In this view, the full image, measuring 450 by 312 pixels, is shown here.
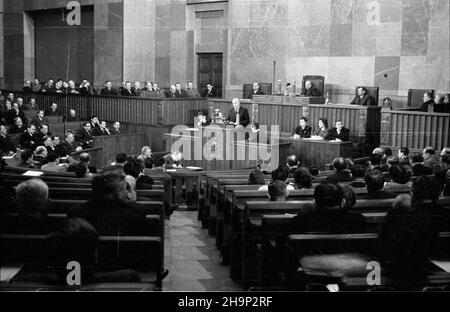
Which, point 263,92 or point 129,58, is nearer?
point 263,92

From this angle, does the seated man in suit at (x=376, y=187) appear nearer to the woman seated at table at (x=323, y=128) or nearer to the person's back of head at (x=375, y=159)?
the person's back of head at (x=375, y=159)

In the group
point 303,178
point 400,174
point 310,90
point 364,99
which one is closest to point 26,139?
point 310,90

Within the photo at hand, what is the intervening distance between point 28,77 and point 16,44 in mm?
1255

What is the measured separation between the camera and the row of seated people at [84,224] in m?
4.27

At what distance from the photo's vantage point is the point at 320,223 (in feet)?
15.0

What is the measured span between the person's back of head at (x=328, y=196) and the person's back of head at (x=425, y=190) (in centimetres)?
110

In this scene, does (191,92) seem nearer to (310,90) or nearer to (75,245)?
(310,90)

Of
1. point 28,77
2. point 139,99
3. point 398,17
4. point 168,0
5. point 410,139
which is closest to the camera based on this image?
point 410,139

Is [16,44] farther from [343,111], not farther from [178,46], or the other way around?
[343,111]

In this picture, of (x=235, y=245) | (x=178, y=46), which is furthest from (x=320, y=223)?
(x=178, y=46)

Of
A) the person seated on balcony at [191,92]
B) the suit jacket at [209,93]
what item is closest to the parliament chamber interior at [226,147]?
the suit jacket at [209,93]

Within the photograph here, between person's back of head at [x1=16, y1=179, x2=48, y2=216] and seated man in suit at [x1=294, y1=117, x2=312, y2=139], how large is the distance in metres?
7.78

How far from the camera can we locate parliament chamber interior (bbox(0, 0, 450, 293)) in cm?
446

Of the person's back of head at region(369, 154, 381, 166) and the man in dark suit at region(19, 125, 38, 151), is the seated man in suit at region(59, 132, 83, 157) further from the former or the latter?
the person's back of head at region(369, 154, 381, 166)
